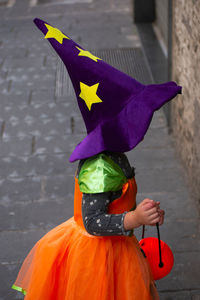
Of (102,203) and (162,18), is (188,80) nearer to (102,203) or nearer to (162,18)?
(102,203)

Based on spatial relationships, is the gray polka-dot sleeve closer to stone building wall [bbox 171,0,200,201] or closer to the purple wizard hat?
the purple wizard hat

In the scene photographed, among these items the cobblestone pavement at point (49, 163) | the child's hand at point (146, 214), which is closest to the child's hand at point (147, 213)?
the child's hand at point (146, 214)

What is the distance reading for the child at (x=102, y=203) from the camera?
2152 mm

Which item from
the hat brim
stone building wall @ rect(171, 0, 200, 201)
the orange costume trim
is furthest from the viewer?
stone building wall @ rect(171, 0, 200, 201)

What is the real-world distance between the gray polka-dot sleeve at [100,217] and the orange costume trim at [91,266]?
0.34 feet

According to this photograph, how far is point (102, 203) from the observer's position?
222 centimetres

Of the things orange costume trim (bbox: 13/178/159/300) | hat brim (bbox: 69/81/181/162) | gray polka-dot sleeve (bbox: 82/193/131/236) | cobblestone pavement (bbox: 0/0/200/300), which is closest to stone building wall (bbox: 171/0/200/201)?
cobblestone pavement (bbox: 0/0/200/300)

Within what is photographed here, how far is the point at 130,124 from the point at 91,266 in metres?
0.73

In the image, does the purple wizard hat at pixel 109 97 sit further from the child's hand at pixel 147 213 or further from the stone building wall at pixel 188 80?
the stone building wall at pixel 188 80

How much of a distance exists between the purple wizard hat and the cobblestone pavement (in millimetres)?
1517

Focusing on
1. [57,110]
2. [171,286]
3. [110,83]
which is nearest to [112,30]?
[57,110]

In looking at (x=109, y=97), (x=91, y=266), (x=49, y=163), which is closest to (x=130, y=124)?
(x=109, y=97)

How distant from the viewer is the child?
84.7 inches

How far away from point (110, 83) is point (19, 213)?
228 cm
